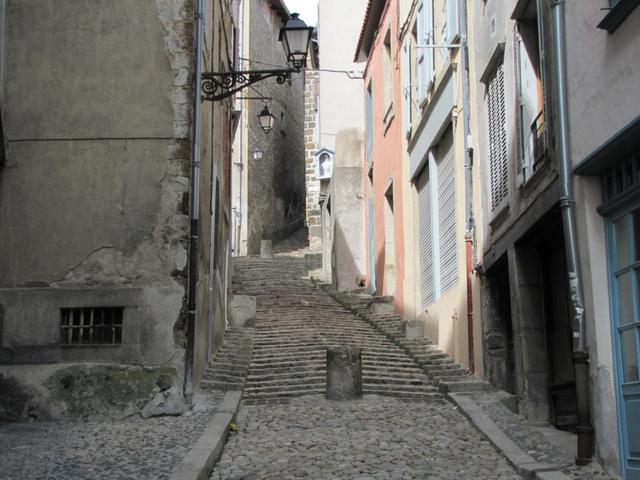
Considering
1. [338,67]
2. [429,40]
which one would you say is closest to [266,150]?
[338,67]

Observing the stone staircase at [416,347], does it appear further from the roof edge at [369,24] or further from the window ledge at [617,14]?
the roof edge at [369,24]

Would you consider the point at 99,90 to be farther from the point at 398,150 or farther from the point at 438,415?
the point at 398,150

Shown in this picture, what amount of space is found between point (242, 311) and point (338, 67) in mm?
14282

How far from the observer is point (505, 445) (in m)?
8.24

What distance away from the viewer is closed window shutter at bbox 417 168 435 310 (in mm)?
14359

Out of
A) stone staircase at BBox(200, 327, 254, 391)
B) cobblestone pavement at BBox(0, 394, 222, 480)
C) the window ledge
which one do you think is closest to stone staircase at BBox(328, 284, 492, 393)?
stone staircase at BBox(200, 327, 254, 391)

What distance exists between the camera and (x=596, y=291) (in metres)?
7.06

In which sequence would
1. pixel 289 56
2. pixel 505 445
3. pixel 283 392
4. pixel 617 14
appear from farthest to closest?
pixel 283 392
pixel 289 56
pixel 505 445
pixel 617 14

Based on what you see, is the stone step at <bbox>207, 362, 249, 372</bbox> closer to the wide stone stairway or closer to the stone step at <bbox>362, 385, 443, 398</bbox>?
the wide stone stairway

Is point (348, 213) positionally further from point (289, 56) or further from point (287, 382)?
point (289, 56)

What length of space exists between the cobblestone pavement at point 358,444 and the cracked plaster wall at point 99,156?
148cm

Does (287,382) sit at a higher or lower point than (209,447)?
higher

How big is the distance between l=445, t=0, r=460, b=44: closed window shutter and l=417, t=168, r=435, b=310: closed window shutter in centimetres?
267

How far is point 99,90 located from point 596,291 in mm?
6022
